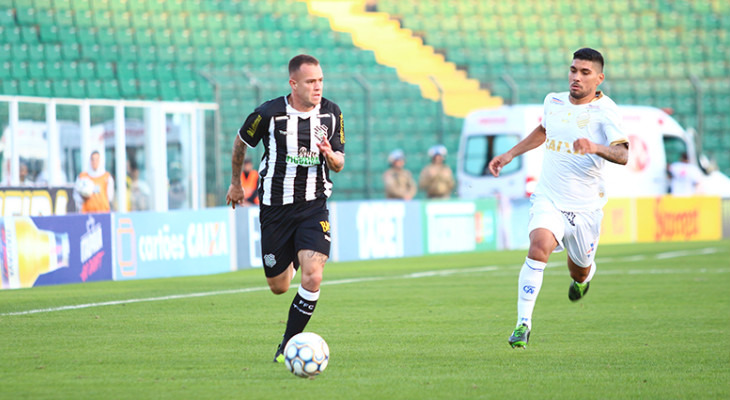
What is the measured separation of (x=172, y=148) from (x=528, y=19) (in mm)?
17922

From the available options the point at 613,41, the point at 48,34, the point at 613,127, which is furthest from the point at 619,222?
the point at 613,127

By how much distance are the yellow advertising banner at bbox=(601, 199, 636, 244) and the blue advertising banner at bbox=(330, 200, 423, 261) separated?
17.2 feet

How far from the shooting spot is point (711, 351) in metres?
8.20

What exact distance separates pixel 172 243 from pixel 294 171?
8.86 meters

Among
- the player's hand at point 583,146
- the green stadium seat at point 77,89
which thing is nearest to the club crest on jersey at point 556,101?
the player's hand at point 583,146

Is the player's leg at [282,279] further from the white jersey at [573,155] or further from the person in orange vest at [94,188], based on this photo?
the person in orange vest at [94,188]

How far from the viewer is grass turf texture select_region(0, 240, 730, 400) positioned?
665 cm

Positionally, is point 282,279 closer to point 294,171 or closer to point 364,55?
point 294,171

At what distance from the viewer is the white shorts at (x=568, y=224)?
8.73 meters

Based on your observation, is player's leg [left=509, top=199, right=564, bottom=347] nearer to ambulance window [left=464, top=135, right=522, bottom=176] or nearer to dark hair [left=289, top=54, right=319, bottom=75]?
dark hair [left=289, top=54, right=319, bottom=75]

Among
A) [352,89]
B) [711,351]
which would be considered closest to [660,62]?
[352,89]

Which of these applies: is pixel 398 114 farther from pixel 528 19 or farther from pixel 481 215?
pixel 528 19

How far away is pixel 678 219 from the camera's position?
2577 centimetres

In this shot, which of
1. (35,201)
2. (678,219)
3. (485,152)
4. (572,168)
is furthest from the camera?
(678,219)
